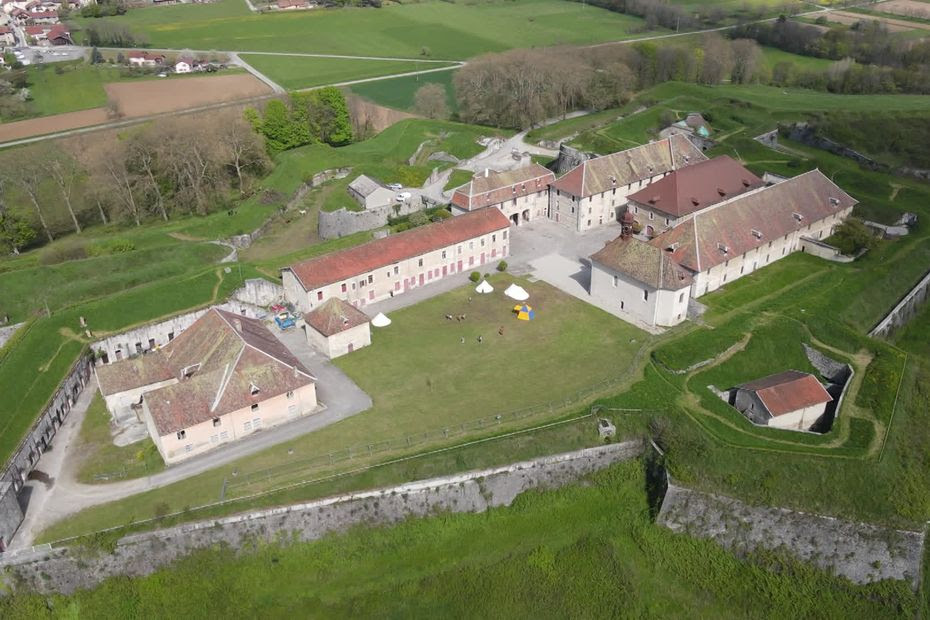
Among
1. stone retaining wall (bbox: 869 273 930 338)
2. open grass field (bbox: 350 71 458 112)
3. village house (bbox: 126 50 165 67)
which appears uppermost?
village house (bbox: 126 50 165 67)

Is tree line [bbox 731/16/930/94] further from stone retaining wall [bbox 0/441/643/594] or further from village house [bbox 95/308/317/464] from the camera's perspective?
village house [bbox 95/308/317/464]

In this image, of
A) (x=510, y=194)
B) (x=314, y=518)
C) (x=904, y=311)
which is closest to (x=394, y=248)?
(x=510, y=194)

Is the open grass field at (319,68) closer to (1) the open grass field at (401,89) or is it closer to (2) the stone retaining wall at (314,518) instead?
(1) the open grass field at (401,89)

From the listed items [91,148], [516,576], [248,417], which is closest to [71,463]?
[248,417]

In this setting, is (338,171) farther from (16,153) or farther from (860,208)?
(860,208)

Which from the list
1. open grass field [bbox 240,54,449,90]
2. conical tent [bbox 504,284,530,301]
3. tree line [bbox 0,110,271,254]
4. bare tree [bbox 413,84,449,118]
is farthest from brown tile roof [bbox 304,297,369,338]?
open grass field [bbox 240,54,449,90]

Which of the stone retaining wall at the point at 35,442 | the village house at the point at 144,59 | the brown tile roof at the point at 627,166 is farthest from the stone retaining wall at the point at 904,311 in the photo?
the village house at the point at 144,59
